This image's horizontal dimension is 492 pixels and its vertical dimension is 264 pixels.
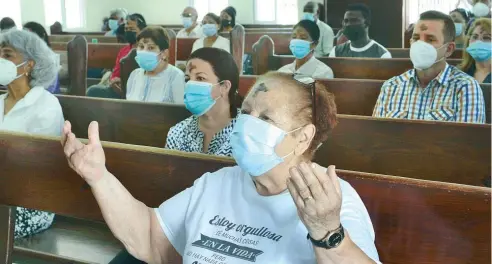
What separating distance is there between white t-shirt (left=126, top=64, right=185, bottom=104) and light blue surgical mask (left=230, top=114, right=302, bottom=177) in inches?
101

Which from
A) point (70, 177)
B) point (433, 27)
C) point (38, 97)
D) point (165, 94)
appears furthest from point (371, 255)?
point (165, 94)

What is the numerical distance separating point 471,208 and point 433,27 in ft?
6.46

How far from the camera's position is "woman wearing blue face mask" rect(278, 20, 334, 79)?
4.55m

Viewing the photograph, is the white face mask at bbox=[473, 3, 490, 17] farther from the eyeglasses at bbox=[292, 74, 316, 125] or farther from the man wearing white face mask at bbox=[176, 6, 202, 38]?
the eyeglasses at bbox=[292, 74, 316, 125]

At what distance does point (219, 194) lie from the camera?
1538 mm

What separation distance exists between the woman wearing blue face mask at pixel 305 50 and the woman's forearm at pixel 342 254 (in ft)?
11.2

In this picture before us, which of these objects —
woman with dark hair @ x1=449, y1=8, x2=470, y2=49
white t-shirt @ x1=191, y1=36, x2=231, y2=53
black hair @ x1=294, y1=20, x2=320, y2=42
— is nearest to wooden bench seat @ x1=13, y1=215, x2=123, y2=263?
black hair @ x1=294, y1=20, x2=320, y2=42

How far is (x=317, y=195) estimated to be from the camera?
1.10 m

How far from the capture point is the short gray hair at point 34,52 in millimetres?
2955

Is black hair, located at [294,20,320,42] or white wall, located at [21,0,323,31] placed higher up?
white wall, located at [21,0,323,31]

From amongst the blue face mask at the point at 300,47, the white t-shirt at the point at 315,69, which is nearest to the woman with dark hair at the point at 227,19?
the blue face mask at the point at 300,47

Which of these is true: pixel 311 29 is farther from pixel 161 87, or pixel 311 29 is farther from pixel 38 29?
pixel 38 29

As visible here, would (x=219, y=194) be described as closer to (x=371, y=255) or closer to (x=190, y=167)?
(x=190, y=167)

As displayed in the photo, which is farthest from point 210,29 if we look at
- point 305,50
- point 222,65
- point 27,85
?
point 222,65
